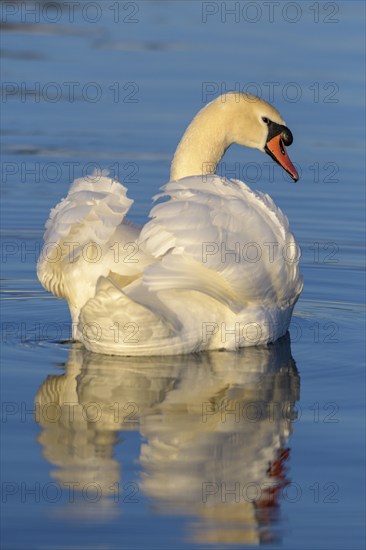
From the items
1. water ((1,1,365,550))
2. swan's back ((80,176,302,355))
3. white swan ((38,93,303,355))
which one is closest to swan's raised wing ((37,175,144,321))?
white swan ((38,93,303,355))

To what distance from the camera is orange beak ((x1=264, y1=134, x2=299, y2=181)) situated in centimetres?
957

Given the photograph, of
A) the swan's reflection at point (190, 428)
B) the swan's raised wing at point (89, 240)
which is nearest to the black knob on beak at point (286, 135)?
the swan's reflection at point (190, 428)

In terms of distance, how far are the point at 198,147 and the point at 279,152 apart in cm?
68

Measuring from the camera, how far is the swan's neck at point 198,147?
9211 millimetres

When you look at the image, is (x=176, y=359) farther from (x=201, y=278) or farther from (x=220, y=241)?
(x=220, y=241)

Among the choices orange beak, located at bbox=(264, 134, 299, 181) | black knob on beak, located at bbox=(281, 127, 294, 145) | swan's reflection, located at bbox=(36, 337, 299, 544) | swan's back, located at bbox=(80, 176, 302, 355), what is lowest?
swan's reflection, located at bbox=(36, 337, 299, 544)

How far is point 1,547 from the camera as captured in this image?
551 centimetres

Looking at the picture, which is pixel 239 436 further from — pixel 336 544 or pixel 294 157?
pixel 294 157

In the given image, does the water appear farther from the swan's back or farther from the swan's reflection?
the swan's back

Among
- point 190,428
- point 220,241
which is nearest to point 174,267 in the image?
point 220,241

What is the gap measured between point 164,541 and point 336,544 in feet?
2.17

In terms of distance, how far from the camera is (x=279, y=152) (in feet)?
31.6

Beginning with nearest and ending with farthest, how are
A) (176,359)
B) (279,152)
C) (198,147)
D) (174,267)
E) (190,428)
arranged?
1. (190,428)
2. (174,267)
3. (176,359)
4. (198,147)
5. (279,152)

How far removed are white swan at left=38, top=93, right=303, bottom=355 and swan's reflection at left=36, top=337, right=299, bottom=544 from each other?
0.54 feet
